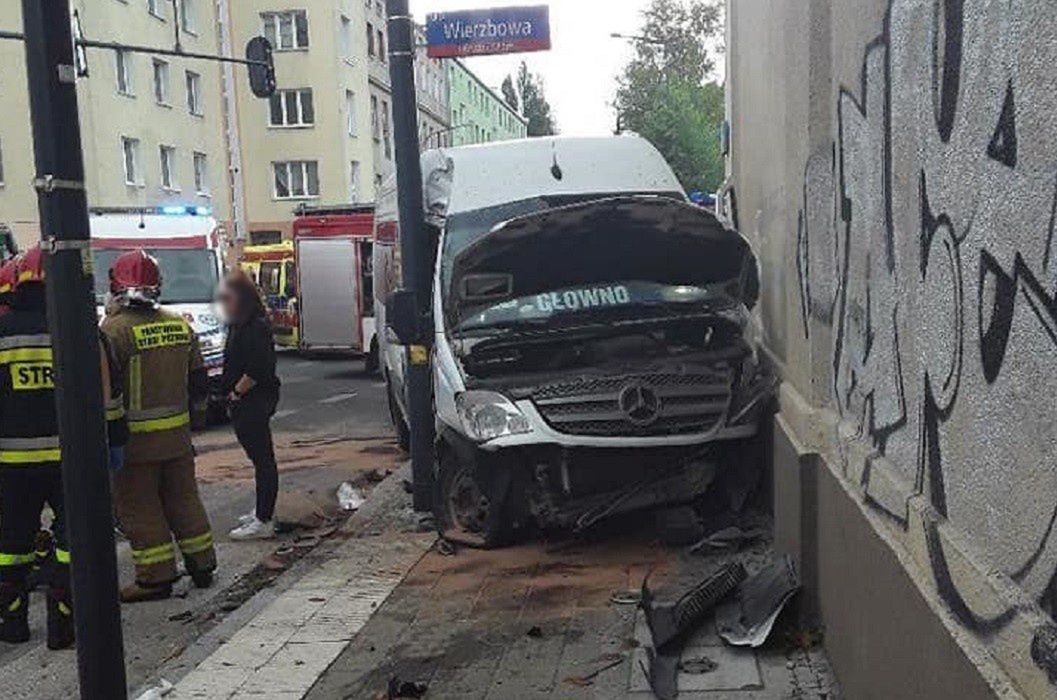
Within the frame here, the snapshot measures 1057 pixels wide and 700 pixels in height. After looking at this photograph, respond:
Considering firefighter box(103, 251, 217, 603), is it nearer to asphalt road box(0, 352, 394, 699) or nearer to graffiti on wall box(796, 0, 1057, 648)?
asphalt road box(0, 352, 394, 699)

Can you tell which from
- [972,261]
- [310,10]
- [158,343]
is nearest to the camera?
[972,261]

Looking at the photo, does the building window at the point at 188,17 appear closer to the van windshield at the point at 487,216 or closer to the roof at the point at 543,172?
the roof at the point at 543,172

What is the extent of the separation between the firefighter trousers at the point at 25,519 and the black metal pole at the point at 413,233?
2.77 m

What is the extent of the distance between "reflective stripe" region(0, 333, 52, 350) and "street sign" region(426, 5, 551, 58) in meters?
4.34

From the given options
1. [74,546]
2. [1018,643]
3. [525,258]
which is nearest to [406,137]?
[525,258]

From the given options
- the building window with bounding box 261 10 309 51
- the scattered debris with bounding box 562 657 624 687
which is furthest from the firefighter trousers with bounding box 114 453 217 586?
the building window with bounding box 261 10 309 51

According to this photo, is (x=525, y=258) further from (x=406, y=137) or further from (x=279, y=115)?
(x=279, y=115)

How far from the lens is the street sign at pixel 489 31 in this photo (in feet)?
28.5

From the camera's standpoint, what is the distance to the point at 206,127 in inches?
1537

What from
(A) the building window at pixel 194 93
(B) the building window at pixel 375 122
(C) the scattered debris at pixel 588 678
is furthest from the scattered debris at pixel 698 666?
(B) the building window at pixel 375 122

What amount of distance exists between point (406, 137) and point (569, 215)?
165cm

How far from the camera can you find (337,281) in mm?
19109

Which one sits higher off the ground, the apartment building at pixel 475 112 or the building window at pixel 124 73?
the apartment building at pixel 475 112

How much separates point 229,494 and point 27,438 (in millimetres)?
3963
